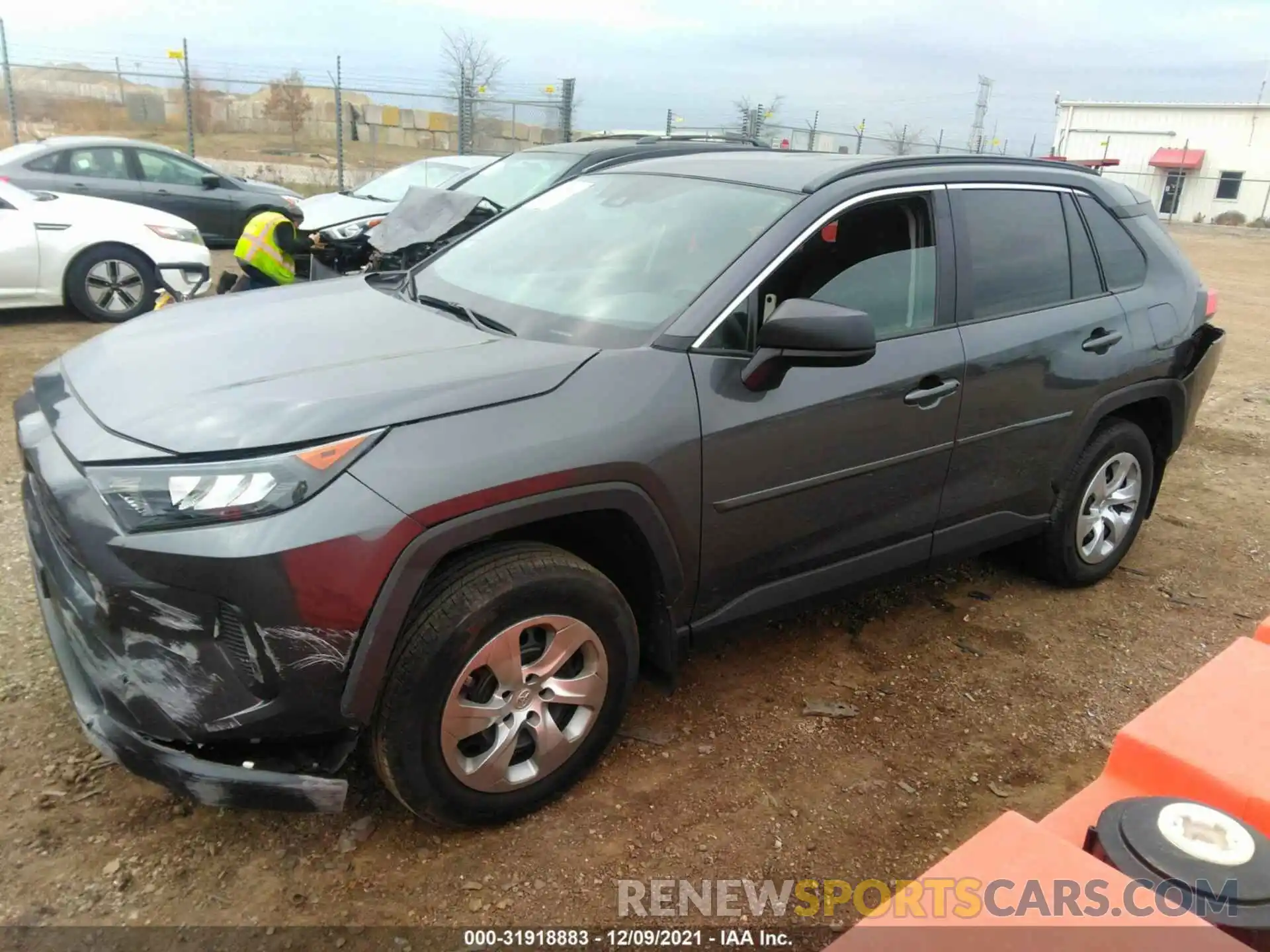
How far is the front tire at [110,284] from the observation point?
307 inches

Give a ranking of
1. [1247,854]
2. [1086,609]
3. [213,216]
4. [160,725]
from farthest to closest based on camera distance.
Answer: [213,216] < [1086,609] < [160,725] < [1247,854]

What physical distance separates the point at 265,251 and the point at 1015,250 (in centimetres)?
488

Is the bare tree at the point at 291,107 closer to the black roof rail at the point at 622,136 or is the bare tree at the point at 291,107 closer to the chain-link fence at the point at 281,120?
the chain-link fence at the point at 281,120

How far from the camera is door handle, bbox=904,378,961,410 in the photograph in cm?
308

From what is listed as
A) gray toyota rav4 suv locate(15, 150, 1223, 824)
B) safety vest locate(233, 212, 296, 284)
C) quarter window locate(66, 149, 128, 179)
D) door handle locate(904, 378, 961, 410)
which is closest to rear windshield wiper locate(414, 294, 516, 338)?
gray toyota rav4 suv locate(15, 150, 1223, 824)

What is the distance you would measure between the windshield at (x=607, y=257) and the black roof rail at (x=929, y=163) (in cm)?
17

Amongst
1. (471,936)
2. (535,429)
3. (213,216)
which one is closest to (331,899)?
(471,936)

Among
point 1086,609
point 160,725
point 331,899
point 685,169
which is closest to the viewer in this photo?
point 160,725

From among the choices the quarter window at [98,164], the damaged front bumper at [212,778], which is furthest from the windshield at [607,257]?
the quarter window at [98,164]

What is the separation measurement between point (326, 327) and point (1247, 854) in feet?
8.41

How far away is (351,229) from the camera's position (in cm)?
783

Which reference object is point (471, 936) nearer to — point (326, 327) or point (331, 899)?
point (331, 899)

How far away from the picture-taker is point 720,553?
2.77 metres

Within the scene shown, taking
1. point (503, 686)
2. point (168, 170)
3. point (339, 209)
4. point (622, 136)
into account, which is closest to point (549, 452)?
point (503, 686)
